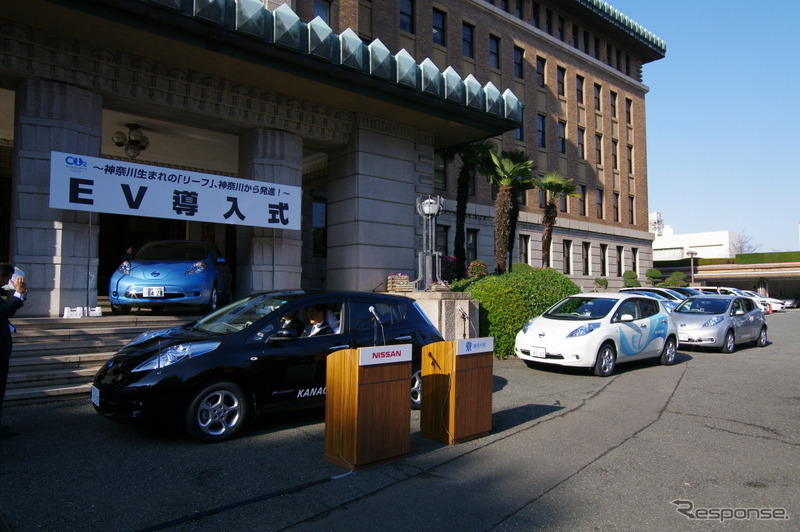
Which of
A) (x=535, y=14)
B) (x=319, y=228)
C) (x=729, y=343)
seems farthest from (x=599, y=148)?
(x=319, y=228)

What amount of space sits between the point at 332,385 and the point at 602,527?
101 inches

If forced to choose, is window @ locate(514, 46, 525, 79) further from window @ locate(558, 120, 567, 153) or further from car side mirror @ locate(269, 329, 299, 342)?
car side mirror @ locate(269, 329, 299, 342)

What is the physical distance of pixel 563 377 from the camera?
1052 cm

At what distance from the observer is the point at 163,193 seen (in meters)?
10.7

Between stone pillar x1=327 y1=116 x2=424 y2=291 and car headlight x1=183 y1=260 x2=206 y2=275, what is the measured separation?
4.38 meters

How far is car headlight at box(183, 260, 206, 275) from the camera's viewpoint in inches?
419

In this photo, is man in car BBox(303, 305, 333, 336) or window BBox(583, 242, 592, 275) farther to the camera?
window BBox(583, 242, 592, 275)

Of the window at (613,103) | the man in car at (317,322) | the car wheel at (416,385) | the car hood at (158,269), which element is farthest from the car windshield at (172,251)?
the window at (613,103)

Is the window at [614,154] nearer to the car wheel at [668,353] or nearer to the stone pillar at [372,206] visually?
the stone pillar at [372,206]

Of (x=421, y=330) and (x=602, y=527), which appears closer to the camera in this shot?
(x=602, y=527)

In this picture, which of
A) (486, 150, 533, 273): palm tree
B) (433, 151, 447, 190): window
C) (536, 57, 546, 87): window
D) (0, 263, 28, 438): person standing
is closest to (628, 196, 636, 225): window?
(536, 57, 546, 87): window

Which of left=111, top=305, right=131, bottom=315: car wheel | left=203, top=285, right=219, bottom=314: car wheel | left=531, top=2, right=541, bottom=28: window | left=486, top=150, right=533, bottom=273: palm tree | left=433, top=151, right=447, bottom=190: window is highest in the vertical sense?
left=531, top=2, right=541, bottom=28: window

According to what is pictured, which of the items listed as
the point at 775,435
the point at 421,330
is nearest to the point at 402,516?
the point at 421,330

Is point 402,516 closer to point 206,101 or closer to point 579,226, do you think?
point 206,101
